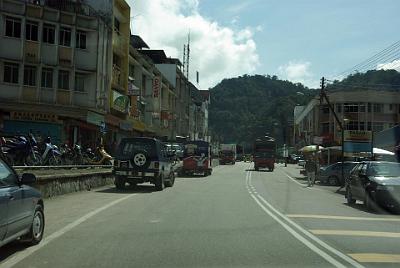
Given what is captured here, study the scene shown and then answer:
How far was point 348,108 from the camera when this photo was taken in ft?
307

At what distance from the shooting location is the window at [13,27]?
39.1 m

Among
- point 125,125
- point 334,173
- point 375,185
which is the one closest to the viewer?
point 375,185

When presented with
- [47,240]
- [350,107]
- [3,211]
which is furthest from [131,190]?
[350,107]

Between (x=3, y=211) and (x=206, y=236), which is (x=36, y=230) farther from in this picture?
(x=206, y=236)

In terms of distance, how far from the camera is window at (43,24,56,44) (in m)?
40.5

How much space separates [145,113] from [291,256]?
58988 mm

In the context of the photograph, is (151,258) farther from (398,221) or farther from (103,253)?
(398,221)

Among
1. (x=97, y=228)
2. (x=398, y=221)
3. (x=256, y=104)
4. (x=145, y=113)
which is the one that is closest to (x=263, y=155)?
(x=145, y=113)

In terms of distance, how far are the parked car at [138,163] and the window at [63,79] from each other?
58.2ft

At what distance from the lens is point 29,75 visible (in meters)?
39.8

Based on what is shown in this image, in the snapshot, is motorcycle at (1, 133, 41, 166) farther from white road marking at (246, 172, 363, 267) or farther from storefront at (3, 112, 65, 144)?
storefront at (3, 112, 65, 144)

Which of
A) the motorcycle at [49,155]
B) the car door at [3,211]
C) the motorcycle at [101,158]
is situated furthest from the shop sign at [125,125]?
the car door at [3,211]

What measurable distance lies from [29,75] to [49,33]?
3399 millimetres

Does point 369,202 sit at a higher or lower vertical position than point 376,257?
higher
